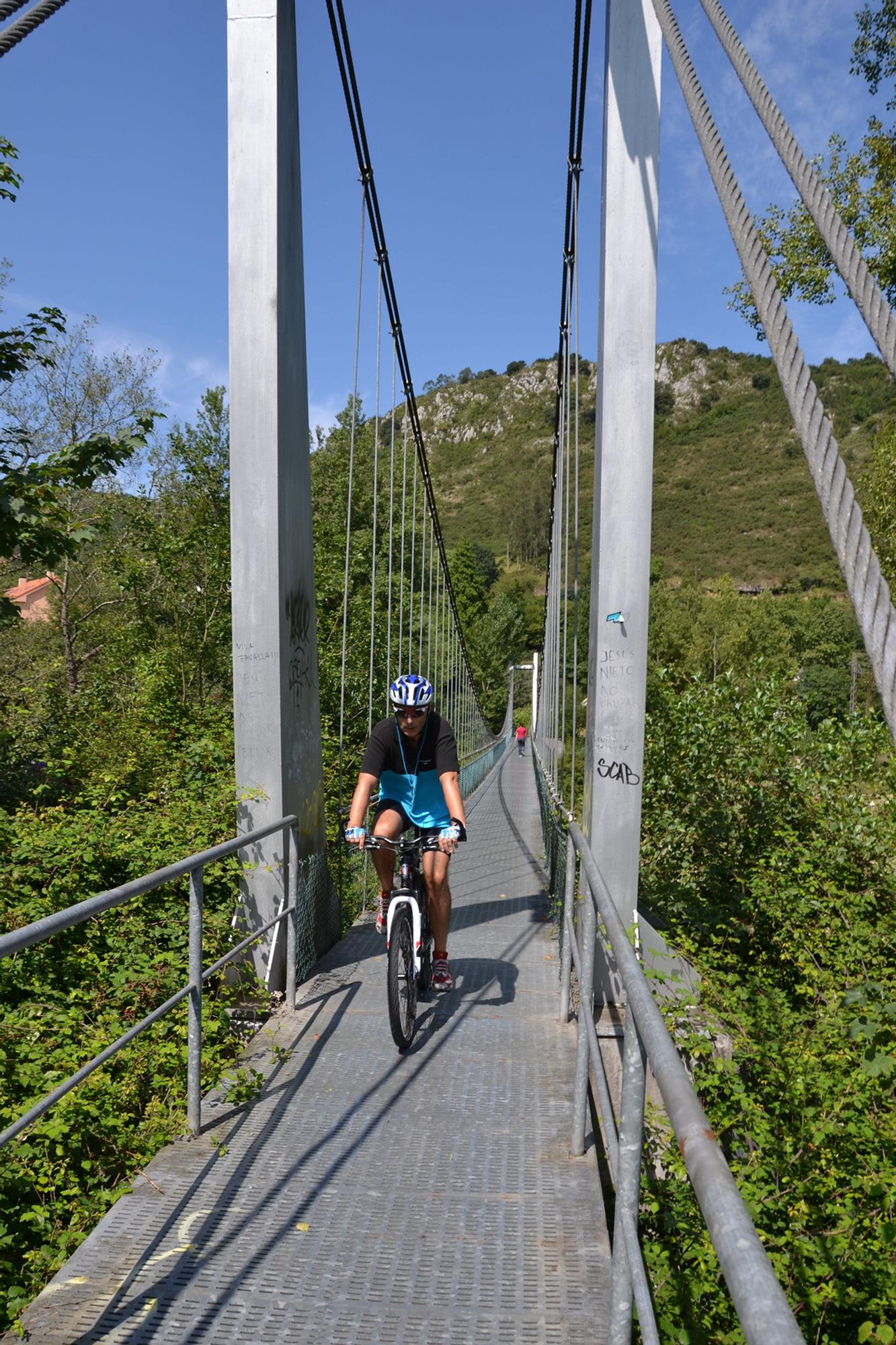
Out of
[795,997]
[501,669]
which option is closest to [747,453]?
[501,669]

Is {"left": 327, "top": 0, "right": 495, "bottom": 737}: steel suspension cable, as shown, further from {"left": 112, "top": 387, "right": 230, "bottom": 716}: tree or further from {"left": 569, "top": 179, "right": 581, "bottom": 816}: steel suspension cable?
{"left": 112, "top": 387, "right": 230, "bottom": 716}: tree

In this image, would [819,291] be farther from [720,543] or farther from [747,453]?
[747,453]

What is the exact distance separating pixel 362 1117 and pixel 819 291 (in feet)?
38.5

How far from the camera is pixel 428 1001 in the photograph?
4531mm

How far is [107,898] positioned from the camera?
7.93 feet

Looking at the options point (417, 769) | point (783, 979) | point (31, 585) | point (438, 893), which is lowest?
point (783, 979)

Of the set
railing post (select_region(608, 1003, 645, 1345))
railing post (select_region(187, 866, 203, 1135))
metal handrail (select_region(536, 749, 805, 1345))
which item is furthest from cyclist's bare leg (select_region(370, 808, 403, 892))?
railing post (select_region(608, 1003, 645, 1345))

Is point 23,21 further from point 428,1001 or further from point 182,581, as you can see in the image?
point 182,581

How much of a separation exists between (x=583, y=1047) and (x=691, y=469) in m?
115

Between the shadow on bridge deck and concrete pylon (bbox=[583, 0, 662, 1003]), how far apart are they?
39.5 inches

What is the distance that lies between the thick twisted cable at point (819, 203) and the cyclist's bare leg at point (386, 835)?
3017 mm

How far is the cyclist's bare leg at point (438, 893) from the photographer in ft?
14.2

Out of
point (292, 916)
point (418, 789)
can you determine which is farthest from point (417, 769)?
point (292, 916)

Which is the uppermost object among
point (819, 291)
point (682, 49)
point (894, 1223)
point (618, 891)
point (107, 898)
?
point (819, 291)
